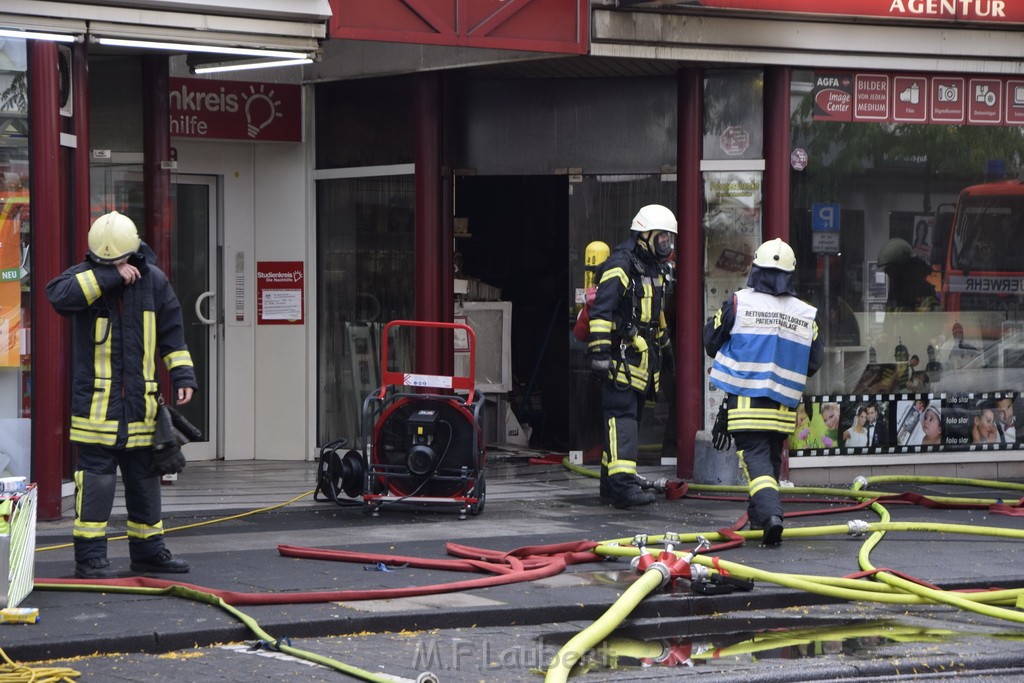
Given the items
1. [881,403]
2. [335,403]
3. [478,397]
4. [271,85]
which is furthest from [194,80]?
[881,403]

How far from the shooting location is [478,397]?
10.2 metres

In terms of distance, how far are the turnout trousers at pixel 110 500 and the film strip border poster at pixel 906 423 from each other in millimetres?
5522

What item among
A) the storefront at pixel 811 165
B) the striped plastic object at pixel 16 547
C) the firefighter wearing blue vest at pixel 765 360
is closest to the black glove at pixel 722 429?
the firefighter wearing blue vest at pixel 765 360

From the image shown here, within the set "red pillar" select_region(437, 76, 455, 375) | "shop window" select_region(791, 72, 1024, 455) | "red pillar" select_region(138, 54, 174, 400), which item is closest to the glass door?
"red pillar" select_region(138, 54, 174, 400)

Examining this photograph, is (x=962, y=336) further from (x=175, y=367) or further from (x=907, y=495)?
(x=175, y=367)

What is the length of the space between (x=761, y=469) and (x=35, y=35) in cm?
506

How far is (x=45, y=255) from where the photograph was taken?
930 centimetres

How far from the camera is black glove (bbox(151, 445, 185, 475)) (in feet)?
24.7

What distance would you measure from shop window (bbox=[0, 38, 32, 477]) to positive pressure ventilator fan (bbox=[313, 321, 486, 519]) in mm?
2092

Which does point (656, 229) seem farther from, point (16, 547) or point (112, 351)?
point (16, 547)

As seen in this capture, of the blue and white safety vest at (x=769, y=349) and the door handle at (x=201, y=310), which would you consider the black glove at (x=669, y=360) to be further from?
the door handle at (x=201, y=310)

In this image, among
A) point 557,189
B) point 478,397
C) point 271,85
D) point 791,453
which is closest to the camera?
point 478,397

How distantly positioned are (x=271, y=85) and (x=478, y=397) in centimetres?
374

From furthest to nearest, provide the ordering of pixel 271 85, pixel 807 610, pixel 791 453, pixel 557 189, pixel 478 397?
pixel 557 189 < pixel 271 85 < pixel 791 453 < pixel 478 397 < pixel 807 610
